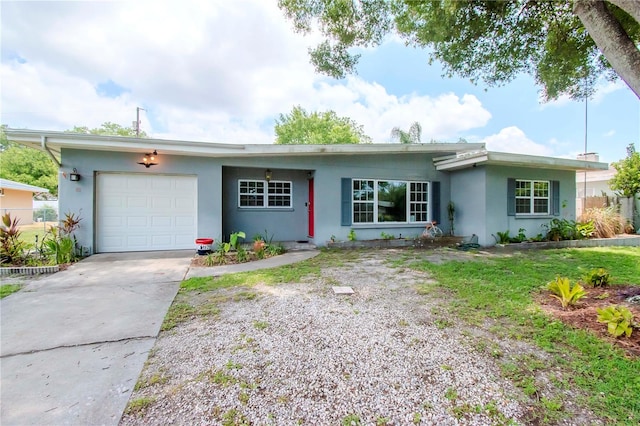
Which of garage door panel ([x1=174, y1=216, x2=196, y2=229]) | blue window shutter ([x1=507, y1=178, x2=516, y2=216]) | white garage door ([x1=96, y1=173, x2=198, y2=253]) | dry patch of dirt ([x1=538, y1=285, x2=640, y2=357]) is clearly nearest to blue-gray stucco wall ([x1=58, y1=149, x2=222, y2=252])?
white garage door ([x1=96, y1=173, x2=198, y2=253])

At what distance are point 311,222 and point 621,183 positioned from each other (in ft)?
44.4

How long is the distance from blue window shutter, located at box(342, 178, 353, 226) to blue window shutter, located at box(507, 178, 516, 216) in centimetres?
511

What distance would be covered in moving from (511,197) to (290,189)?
721cm

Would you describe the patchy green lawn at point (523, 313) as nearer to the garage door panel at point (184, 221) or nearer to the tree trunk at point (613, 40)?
the tree trunk at point (613, 40)

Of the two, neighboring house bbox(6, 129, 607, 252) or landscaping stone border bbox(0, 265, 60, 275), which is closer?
landscaping stone border bbox(0, 265, 60, 275)

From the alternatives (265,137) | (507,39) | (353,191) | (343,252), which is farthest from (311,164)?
(265,137)

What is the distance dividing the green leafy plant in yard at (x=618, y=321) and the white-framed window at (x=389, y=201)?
6.51 m

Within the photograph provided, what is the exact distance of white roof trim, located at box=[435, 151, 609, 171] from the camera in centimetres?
810

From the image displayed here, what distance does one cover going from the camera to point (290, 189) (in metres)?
9.63

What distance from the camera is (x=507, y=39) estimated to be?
7.08 metres

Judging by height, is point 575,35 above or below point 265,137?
below

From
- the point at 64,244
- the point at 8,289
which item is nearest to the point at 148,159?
the point at 64,244

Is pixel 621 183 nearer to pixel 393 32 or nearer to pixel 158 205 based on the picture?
pixel 393 32

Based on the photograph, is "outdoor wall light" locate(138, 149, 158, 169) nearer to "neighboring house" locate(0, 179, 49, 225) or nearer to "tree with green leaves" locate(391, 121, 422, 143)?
"neighboring house" locate(0, 179, 49, 225)
